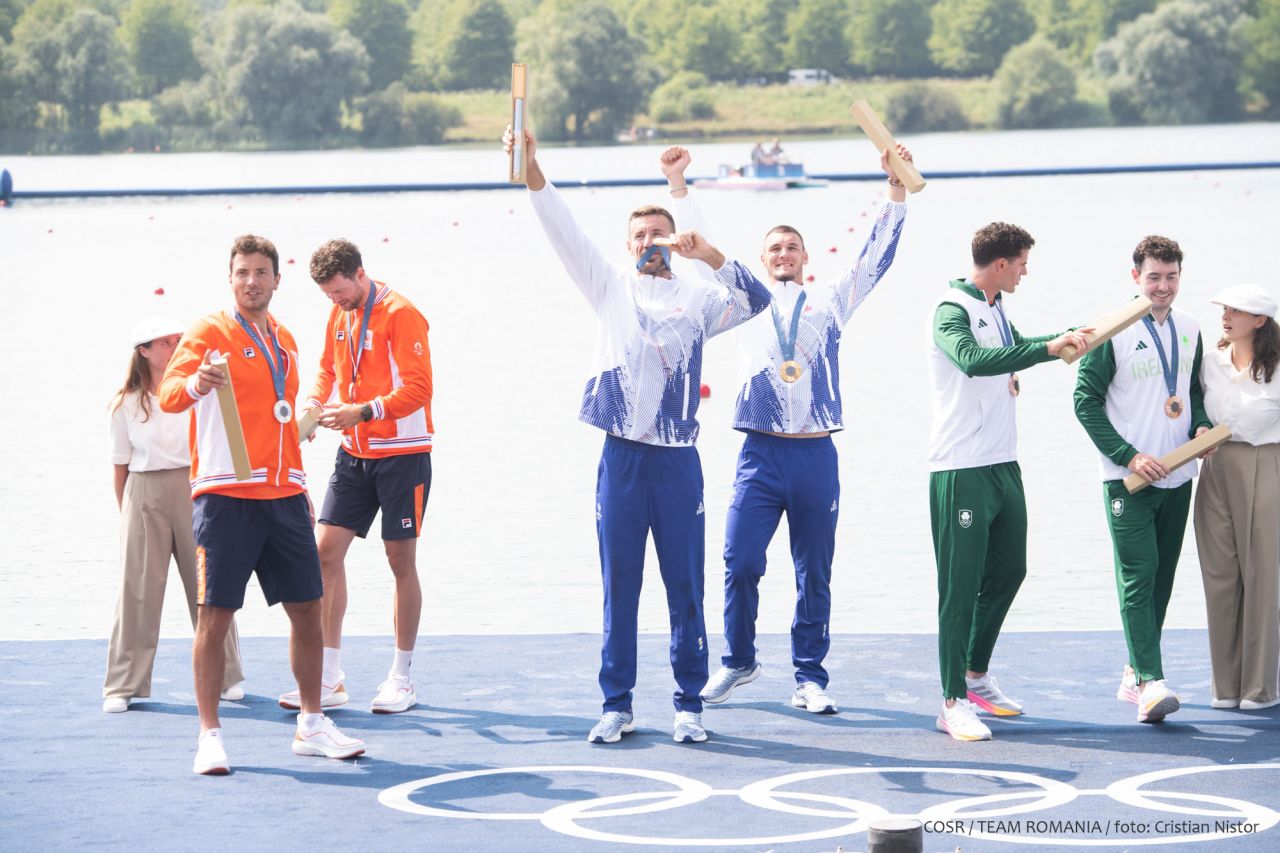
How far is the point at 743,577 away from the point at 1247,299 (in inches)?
79.6

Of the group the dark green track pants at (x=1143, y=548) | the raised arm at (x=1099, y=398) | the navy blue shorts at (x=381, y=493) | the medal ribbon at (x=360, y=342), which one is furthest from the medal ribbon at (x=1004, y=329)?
the medal ribbon at (x=360, y=342)

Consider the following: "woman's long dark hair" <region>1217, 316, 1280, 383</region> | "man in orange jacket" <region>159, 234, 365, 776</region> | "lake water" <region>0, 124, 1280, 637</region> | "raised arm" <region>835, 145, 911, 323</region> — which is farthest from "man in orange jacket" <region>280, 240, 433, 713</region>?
"woman's long dark hair" <region>1217, 316, 1280, 383</region>

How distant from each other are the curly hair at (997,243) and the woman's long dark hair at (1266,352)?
0.93m

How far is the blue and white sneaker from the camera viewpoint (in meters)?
6.59

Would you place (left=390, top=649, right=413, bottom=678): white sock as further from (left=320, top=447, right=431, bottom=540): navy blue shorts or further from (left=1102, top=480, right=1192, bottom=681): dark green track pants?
(left=1102, top=480, right=1192, bottom=681): dark green track pants

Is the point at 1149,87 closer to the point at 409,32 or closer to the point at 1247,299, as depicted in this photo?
the point at 409,32

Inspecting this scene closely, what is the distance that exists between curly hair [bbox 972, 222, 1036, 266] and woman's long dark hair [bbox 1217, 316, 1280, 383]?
0.93m

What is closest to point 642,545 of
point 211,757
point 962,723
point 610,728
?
point 610,728

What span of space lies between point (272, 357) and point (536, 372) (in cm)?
1453

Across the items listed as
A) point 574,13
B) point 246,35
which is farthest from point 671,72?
point 246,35

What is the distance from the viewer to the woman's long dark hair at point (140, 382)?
6559mm

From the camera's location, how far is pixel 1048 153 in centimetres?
7381

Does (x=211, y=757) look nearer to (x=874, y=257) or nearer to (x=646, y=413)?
(x=646, y=413)

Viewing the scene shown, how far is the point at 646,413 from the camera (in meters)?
6.06
